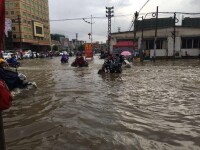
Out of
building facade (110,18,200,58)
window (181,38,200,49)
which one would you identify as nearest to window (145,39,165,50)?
building facade (110,18,200,58)

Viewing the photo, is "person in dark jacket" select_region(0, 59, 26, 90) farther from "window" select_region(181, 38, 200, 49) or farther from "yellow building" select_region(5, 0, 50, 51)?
"yellow building" select_region(5, 0, 50, 51)

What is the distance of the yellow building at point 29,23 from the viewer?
251 feet

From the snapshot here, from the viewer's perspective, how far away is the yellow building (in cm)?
7662

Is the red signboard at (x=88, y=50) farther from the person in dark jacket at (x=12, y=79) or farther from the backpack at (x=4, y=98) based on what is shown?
the backpack at (x=4, y=98)

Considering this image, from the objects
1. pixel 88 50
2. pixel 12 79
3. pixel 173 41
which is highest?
pixel 173 41

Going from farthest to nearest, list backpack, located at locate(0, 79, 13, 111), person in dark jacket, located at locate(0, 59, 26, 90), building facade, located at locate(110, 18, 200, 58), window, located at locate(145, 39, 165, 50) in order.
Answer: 1. window, located at locate(145, 39, 165, 50)
2. building facade, located at locate(110, 18, 200, 58)
3. person in dark jacket, located at locate(0, 59, 26, 90)
4. backpack, located at locate(0, 79, 13, 111)

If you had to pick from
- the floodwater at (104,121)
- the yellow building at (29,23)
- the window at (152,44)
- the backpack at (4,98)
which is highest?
the yellow building at (29,23)

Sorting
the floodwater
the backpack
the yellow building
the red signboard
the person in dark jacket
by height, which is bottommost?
the floodwater

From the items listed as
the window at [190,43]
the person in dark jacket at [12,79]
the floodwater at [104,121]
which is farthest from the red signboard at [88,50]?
the floodwater at [104,121]

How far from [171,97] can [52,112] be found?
4.01m

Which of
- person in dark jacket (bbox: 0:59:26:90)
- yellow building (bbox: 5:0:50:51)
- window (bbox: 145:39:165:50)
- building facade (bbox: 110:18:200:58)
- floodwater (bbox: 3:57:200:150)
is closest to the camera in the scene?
floodwater (bbox: 3:57:200:150)

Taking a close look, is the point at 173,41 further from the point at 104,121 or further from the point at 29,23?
the point at 29,23

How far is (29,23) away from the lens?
83562mm

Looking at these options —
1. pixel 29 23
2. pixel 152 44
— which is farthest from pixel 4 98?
pixel 29 23
